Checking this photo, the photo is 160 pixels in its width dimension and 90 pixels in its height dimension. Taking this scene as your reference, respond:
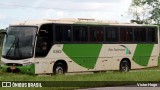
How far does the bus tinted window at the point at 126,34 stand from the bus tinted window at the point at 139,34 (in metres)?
0.46

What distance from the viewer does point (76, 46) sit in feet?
83.0

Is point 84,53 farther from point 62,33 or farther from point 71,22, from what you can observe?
point 62,33

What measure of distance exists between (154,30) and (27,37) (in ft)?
34.9

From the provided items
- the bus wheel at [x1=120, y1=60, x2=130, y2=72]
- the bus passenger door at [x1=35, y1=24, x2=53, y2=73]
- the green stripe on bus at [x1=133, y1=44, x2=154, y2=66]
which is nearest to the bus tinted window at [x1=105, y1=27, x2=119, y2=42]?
the bus wheel at [x1=120, y1=60, x2=130, y2=72]

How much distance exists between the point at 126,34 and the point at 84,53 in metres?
3.97

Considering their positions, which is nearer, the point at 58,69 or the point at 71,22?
the point at 58,69

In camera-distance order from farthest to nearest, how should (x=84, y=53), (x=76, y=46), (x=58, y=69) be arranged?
(x=84, y=53), (x=76, y=46), (x=58, y=69)

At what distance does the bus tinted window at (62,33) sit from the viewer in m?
24.1

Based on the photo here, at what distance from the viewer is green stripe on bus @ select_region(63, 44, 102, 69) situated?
25.0 m

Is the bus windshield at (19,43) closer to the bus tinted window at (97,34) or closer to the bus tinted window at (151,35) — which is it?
the bus tinted window at (97,34)

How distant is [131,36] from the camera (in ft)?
94.7

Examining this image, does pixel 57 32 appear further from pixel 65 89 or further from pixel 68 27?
pixel 65 89

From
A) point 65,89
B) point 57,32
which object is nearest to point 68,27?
point 57,32

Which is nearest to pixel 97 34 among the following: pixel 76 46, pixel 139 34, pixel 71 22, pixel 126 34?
pixel 76 46
